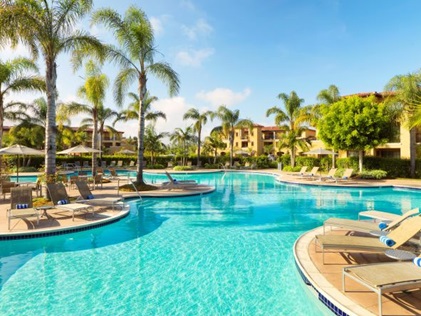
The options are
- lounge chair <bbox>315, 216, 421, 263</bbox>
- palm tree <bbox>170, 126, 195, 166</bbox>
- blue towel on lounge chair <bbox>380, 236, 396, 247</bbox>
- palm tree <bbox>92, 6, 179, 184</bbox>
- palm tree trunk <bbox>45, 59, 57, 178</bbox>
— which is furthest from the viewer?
palm tree <bbox>170, 126, 195, 166</bbox>

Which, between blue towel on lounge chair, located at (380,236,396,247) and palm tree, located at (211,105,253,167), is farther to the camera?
palm tree, located at (211,105,253,167)

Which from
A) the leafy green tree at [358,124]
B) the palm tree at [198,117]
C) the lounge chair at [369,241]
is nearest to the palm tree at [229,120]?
the palm tree at [198,117]

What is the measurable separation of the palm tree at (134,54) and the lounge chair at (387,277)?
14756 millimetres

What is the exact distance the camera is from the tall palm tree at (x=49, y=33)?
10820 mm

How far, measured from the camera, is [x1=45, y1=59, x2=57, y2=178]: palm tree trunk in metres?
12.0

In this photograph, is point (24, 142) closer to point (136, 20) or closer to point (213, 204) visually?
point (136, 20)

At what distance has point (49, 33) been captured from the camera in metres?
11.8

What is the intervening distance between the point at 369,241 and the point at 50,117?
491 inches

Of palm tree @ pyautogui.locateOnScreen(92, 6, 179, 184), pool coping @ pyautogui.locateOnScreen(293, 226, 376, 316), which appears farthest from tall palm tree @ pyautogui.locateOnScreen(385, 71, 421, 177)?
pool coping @ pyautogui.locateOnScreen(293, 226, 376, 316)

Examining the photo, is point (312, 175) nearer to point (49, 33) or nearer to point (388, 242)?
point (388, 242)

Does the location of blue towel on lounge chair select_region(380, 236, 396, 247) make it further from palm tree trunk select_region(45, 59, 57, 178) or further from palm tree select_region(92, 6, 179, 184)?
palm tree select_region(92, 6, 179, 184)

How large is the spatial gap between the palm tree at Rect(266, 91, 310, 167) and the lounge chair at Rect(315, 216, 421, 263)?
89.8ft

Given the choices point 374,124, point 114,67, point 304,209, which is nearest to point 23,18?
point 114,67

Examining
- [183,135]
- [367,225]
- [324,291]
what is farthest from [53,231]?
[183,135]
